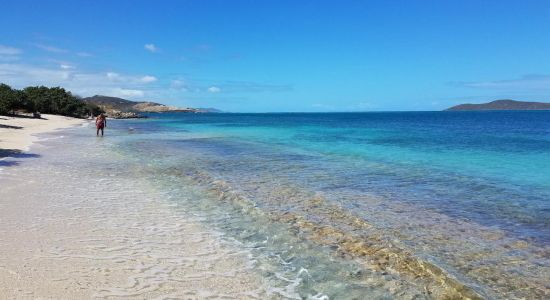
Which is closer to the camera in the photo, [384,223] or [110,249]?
[110,249]

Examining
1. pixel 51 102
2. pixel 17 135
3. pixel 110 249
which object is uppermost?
pixel 51 102

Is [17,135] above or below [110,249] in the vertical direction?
above

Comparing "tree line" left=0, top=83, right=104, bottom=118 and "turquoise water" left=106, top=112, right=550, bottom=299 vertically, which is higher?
"tree line" left=0, top=83, right=104, bottom=118

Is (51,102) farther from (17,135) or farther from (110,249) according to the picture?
(110,249)

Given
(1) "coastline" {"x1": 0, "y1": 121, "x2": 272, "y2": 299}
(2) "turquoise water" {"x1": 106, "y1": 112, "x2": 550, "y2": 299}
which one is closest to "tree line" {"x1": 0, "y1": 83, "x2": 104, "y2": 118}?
(2) "turquoise water" {"x1": 106, "y1": 112, "x2": 550, "y2": 299}

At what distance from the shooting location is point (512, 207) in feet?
39.7

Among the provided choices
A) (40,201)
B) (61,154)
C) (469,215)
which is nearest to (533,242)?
(469,215)

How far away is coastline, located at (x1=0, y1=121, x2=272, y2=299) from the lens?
6023 millimetres

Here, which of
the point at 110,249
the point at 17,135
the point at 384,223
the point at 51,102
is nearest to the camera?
the point at 110,249

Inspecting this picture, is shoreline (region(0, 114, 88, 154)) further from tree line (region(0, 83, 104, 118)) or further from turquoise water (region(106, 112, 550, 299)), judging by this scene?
tree line (region(0, 83, 104, 118))

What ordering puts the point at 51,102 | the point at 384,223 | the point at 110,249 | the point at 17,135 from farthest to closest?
the point at 51,102, the point at 17,135, the point at 384,223, the point at 110,249

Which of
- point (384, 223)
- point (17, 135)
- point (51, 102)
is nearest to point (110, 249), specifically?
point (384, 223)

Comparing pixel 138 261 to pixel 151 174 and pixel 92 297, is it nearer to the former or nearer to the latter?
pixel 92 297

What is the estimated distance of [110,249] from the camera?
770cm
